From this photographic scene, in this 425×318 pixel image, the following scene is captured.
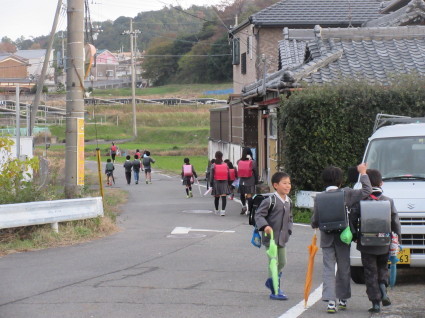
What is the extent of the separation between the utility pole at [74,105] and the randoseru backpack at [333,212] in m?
9.90

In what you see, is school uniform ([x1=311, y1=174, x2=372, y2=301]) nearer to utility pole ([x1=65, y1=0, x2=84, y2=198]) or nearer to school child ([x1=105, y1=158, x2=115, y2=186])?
utility pole ([x1=65, y1=0, x2=84, y2=198])

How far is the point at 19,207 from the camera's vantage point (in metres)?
14.2

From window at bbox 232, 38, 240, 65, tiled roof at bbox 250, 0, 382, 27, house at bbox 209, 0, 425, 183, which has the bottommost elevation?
house at bbox 209, 0, 425, 183

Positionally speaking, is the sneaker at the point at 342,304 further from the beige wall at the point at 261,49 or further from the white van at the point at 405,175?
the beige wall at the point at 261,49

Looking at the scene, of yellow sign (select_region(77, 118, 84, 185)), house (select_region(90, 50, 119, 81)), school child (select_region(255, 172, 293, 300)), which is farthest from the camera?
house (select_region(90, 50, 119, 81))

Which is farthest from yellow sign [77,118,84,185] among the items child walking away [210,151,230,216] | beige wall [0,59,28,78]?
beige wall [0,59,28,78]

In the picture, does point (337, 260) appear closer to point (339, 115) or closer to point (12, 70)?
point (339, 115)

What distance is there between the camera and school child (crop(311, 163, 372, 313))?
8.35 metres

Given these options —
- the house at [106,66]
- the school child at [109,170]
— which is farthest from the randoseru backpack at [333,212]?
the house at [106,66]

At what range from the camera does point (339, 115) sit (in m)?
18.8

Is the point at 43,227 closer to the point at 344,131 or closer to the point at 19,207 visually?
the point at 19,207

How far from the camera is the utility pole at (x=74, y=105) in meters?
17.0

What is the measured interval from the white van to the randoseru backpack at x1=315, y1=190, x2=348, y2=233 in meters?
1.46

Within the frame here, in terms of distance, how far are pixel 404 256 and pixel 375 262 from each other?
131cm
